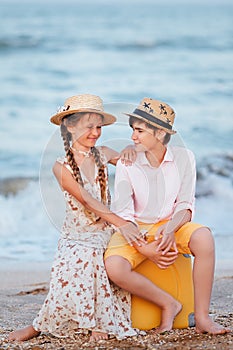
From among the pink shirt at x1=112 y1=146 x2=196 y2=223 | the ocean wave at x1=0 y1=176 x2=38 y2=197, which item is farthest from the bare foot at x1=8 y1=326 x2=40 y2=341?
the ocean wave at x1=0 y1=176 x2=38 y2=197

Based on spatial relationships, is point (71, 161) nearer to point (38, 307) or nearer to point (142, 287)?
point (142, 287)

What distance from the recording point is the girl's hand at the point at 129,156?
3.38 metres

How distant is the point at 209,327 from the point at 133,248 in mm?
494

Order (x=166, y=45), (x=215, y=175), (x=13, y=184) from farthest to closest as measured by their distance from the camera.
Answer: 1. (x=166, y=45)
2. (x=215, y=175)
3. (x=13, y=184)

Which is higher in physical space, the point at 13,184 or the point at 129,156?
the point at 129,156

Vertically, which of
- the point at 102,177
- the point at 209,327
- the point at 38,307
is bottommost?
the point at 38,307

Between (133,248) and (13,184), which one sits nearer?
(133,248)

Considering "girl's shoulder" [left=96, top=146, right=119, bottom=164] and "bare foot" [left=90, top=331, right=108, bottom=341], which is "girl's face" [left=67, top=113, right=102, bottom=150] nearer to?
"girl's shoulder" [left=96, top=146, right=119, bottom=164]

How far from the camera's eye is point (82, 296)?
10.3 feet

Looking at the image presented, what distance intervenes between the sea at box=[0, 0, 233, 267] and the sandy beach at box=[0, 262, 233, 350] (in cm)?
40

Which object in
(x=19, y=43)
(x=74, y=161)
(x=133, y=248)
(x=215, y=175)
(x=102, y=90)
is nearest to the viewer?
(x=133, y=248)

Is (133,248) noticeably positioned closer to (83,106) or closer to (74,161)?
(74,161)

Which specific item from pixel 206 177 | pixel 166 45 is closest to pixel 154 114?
pixel 206 177

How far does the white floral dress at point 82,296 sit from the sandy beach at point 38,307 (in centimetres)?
7
